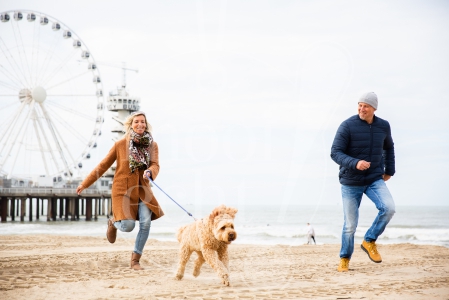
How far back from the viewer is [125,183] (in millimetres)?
6301

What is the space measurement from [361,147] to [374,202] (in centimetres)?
67

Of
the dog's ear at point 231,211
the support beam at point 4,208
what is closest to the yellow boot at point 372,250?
the dog's ear at point 231,211

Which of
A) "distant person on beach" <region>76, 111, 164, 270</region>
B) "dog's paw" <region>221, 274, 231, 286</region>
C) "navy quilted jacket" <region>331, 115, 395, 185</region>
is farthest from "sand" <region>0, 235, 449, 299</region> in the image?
"navy quilted jacket" <region>331, 115, 395, 185</region>

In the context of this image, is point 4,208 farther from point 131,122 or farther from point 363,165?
point 363,165

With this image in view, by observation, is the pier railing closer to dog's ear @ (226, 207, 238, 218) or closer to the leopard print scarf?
the leopard print scarf

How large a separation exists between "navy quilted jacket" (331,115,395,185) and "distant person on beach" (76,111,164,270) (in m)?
2.33

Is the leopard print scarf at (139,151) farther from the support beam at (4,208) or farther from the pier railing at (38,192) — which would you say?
the pier railing at (38,192)

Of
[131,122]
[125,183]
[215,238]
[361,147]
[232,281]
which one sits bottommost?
[232,281]

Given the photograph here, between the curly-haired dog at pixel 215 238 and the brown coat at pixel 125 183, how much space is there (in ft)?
3.42

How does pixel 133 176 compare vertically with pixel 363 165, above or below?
below

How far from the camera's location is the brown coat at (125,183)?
6.23m

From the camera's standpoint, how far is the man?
19.1 ft

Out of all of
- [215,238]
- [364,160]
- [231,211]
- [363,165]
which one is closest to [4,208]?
[215,238]

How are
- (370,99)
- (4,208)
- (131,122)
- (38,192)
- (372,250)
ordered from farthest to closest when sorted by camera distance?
(38,192) → (4,208) → (131,122) → (372,250) → (370,99)
